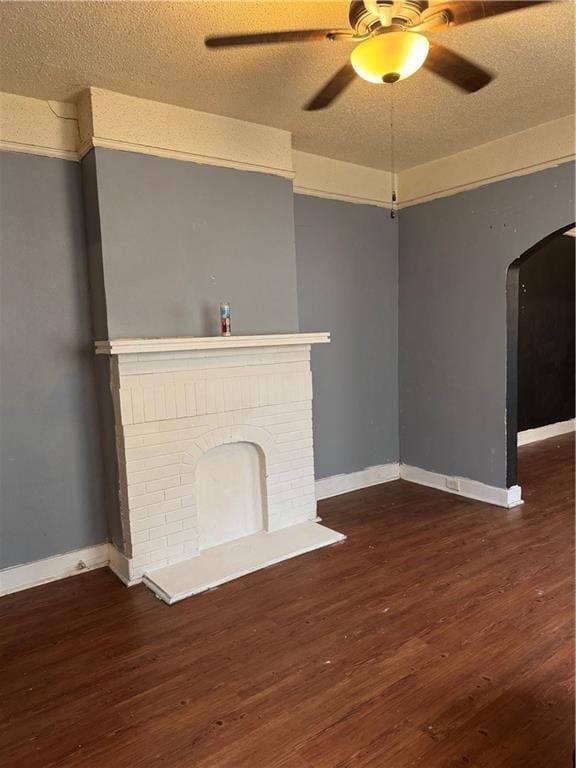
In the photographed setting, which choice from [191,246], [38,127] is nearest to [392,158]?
[191,246]

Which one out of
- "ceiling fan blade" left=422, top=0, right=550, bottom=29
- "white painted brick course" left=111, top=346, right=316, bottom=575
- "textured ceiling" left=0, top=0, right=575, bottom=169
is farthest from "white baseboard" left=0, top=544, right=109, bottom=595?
"ceiling fan blade" left=422, top=0, right=550, bottom=29

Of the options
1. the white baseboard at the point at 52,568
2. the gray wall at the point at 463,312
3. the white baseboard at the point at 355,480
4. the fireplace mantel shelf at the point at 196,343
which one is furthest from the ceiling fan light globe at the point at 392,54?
the white baseboard at the point at 355,480

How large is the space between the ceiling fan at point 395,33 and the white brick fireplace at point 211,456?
1586 mm

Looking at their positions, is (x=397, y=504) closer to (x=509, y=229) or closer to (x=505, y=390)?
(x=505, y=390)

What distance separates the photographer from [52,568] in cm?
298

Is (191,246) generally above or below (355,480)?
above

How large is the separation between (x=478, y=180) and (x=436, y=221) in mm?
441

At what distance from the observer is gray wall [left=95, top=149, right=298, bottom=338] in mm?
2838

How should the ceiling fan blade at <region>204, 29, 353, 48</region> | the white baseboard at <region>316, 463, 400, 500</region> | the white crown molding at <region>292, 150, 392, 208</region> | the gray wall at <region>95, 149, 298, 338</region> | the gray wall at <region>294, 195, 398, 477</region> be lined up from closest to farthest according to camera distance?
1. the ceiling fan blade at <region>204, 29, 353, 48</region>
2. the gray wall at <region>95, 149, 298, 338</region>
3. the white crown molding at <region>292, 150, 392, 208</region>
4. the gray wall at <region>294, 195, 398, 477</region>
5. the white baseboard at <region>316, 463, 400, 500</region>

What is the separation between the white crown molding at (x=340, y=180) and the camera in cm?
384

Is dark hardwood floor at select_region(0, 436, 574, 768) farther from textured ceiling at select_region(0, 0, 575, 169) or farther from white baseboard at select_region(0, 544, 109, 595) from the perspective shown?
textured ceiling at select_region(0, 0, 575, 169)

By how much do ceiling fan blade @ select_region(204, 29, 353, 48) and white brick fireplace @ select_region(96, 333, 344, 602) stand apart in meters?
1.44

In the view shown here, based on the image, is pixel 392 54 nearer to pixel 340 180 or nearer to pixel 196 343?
pixel 196 343

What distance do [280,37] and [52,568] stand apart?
288 cm
